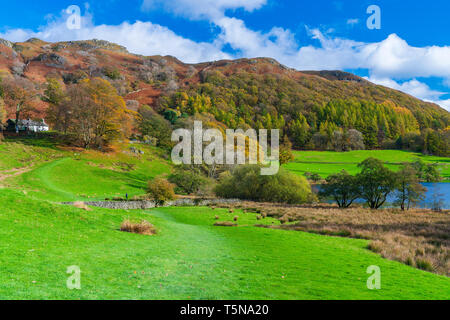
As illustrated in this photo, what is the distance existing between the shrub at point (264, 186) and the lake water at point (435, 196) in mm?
15148

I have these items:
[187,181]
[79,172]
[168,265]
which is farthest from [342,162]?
[168,265]

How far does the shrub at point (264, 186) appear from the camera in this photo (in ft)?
167

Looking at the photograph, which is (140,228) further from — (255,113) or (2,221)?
(255,113)

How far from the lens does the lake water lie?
5059cm

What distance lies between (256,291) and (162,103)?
143m

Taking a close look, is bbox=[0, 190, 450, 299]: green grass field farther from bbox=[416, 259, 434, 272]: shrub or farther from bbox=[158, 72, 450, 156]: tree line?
bbox=[158, 72, 450, 156]: tree line

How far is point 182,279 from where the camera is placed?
25.1 ft

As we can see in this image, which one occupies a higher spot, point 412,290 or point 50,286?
point 50,286

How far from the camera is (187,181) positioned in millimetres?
57125

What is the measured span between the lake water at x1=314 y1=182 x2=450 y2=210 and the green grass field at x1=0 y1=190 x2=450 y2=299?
139 ft

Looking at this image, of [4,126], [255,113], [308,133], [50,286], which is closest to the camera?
[50,286]

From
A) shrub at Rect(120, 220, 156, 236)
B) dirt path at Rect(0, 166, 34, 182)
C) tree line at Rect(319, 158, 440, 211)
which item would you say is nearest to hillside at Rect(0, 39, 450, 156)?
dirt path at Rect(0, 166, 34, 182)
